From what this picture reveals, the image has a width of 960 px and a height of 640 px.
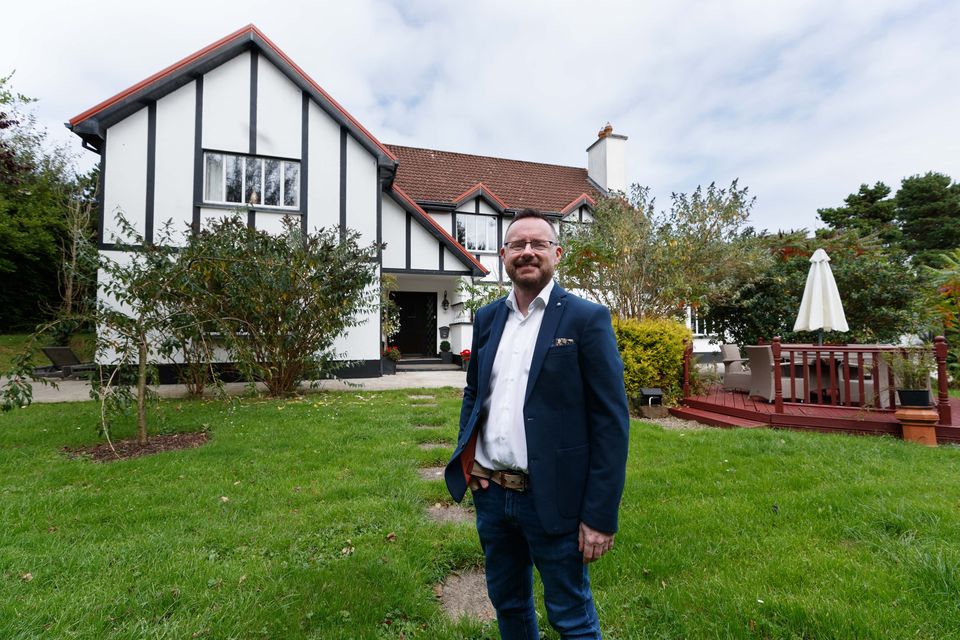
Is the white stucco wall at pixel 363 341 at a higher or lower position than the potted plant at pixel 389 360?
higher

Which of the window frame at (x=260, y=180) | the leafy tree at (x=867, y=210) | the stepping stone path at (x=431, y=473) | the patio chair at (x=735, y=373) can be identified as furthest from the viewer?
the leafy tree at (x=867, y=210)

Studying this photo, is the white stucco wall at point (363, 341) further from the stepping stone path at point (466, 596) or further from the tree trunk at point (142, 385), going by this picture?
the stepping stone path at point (466, 596)

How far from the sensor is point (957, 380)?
1124 cm

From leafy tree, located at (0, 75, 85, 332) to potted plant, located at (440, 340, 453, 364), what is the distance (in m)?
14.1

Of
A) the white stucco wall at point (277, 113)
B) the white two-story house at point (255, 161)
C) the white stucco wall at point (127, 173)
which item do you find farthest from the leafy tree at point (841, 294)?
the white stucco wall at point (127, 173)

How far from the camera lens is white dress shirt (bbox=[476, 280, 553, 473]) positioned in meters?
1.67

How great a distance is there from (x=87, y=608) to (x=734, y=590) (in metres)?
3.34

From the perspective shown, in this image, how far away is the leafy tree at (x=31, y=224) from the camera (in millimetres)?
17656

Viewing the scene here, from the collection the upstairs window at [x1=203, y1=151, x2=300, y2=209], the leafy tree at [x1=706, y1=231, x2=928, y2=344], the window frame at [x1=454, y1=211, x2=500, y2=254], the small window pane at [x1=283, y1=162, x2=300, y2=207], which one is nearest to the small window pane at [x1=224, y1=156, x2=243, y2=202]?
the upstairs window at [x1=203, y1=151, x2=300, y2=209]

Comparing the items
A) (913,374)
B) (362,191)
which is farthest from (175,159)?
(913,374)

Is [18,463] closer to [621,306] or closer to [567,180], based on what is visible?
[621,306]

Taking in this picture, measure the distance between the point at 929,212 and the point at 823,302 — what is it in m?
35.3

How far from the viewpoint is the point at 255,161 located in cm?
1254

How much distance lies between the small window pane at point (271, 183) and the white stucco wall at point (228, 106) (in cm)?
67
